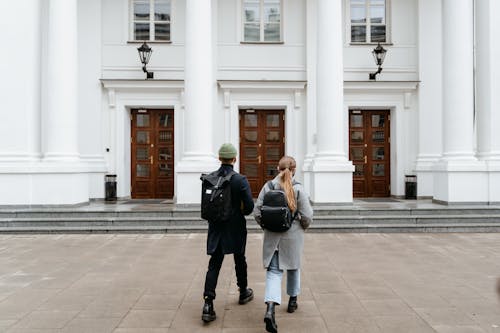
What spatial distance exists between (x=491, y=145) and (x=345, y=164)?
14.3 feet

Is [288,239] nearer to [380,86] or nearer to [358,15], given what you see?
[380,86]

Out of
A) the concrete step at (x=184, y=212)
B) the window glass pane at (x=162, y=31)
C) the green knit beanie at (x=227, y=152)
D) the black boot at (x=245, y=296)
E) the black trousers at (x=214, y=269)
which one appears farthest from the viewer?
the window glass pane at (x=162, y=31)

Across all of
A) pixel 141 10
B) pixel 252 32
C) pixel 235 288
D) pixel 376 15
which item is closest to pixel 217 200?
pixel 235 288

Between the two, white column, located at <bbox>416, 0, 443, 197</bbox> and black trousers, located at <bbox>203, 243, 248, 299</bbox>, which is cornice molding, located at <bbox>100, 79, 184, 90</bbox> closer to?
white column, located at <bbox>416, 0, 443, 197</bbox>

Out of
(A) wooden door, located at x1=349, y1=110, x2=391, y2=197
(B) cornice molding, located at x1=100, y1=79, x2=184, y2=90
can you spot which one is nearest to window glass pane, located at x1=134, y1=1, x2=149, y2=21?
(B) cornice molding, located at x1=100, y1=79, x2=184, y2=90

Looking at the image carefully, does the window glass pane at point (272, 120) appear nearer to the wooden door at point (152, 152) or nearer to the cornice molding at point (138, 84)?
the cornice molding at point (138, 84)

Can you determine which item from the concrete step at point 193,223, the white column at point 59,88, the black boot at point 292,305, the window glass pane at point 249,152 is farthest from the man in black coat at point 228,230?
the window glass pane at point 249,152

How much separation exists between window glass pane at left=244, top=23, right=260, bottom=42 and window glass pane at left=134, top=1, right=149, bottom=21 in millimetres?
3526

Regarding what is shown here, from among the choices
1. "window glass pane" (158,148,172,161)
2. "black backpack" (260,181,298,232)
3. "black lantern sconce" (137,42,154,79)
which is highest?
"black lantern sconce" (137,42,154,79)

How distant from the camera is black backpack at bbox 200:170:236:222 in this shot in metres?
4.77

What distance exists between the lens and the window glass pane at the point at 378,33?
15891 millimetres

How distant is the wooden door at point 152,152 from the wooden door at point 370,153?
660 centimetres

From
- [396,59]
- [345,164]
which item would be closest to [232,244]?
[345,164]

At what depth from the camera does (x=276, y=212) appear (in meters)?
4.55
